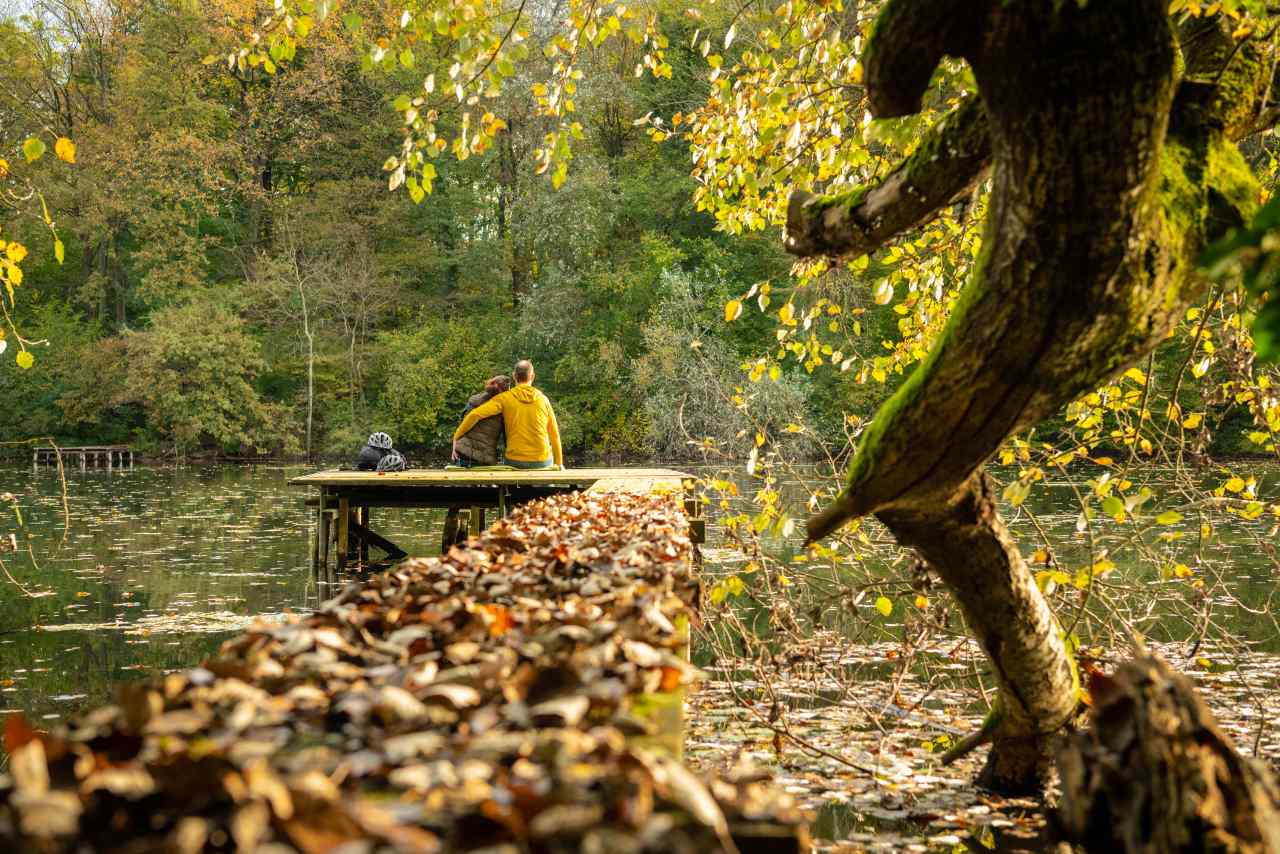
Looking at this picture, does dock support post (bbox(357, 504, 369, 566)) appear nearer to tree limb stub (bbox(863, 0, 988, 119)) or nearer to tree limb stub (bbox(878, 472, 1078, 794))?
tree limb stub (bbox(878, 472, 1078, 794))

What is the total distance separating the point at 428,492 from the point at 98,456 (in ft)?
105

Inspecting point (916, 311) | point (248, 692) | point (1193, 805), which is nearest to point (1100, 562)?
point (916, 311)

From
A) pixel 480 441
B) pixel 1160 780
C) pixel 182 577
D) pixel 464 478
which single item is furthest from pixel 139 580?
pixel 1160 780

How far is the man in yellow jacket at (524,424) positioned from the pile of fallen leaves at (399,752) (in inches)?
416

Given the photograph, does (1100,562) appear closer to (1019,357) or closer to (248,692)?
(1019,357)

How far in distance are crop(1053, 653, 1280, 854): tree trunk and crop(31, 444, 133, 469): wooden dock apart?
41.2 meters

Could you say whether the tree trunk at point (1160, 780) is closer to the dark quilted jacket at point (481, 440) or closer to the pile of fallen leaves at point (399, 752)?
the pile of fallen leaves at point (399, 752)

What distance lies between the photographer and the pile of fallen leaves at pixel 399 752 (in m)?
1.58

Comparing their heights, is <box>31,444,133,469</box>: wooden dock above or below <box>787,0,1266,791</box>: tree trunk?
above

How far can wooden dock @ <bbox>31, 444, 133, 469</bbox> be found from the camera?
40.5 meters

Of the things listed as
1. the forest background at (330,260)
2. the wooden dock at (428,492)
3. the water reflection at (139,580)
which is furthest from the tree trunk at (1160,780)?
the forest background at (330,260)

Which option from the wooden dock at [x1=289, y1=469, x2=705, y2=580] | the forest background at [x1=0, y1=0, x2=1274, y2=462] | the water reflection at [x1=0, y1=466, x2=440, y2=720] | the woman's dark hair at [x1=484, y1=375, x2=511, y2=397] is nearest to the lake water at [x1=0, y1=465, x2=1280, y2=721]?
the water reflection at [x1=0, y1=466, x2=440, y2=720]

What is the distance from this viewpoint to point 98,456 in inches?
1662

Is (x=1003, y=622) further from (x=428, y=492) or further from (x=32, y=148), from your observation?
(x=428, y=492)
